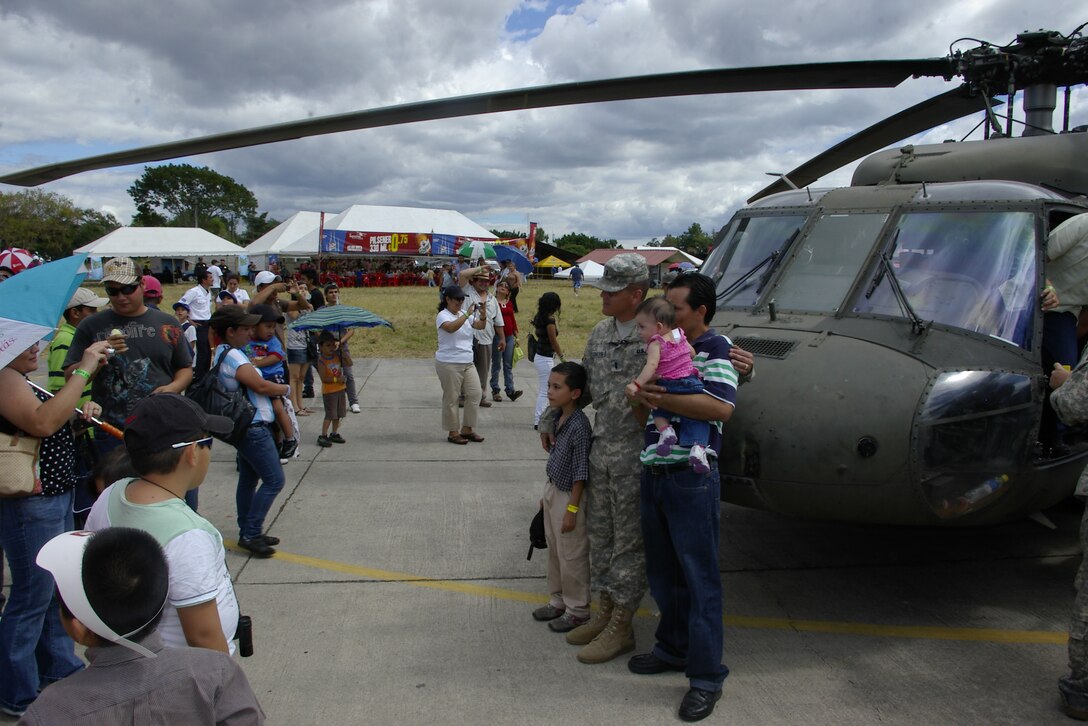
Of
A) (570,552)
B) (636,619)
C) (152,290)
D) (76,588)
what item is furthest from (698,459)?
(152,290)

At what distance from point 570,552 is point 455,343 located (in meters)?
4.09

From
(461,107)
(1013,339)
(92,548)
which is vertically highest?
(461,107)

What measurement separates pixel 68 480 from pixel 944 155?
574 cm

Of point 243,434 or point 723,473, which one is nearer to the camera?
point 723,473

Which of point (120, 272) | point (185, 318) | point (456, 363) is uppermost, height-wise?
point (120, 272)

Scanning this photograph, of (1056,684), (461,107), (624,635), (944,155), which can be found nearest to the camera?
(1056,684)

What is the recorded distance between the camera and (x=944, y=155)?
5.56 m

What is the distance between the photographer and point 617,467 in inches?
147

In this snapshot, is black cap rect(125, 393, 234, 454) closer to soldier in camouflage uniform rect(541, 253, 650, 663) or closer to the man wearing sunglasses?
soldier in camouflage uniform rect(541, 253, 650, 663)

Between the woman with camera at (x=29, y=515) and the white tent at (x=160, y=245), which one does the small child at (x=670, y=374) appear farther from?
Answer: the white tent at (x=160, y=245)

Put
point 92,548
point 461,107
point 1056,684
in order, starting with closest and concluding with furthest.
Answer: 1. point 92,548
2. point 1056,684
3. point 461,107

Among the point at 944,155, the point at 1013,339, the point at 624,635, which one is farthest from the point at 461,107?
the point at 944,155

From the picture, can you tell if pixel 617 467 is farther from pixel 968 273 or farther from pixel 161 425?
pixel 968 273

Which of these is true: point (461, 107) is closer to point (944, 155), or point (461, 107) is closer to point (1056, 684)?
point (944, 155)
